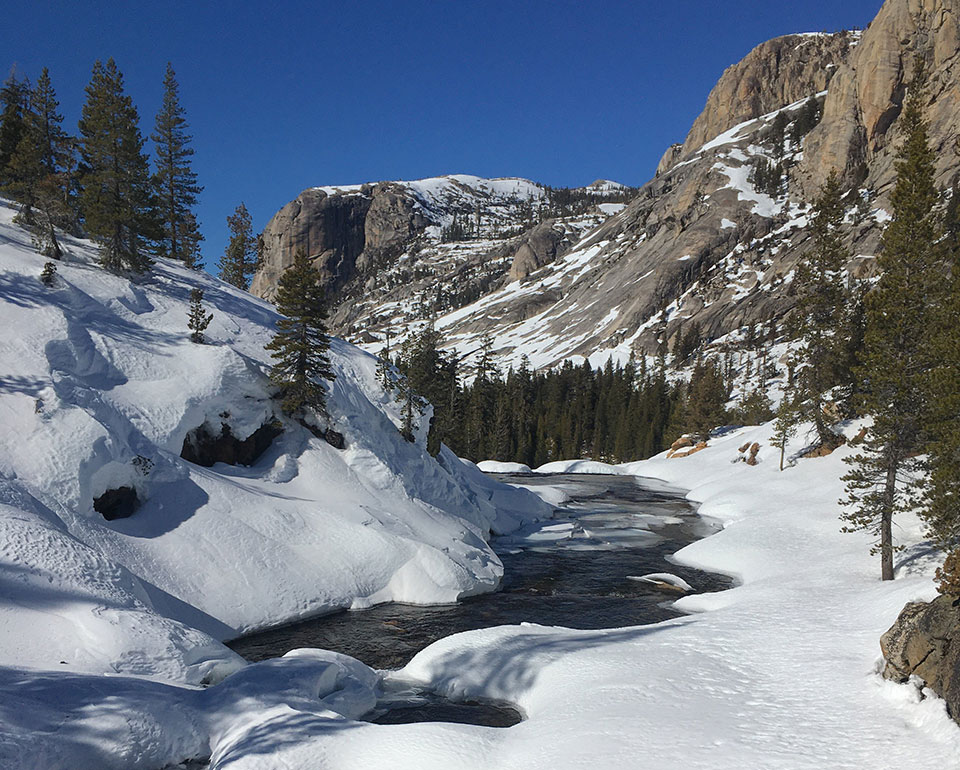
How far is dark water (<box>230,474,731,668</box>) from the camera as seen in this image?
1703cm

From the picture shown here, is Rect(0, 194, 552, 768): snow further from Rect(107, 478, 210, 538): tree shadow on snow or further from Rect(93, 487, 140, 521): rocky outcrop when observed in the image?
Rect(93, 487, 140, 521): rocky outcrop

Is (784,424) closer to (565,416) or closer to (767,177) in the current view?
(565,416)

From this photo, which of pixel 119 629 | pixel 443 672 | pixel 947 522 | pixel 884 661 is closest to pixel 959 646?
pixel 884 661

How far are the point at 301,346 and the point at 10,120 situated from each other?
81.0 feet

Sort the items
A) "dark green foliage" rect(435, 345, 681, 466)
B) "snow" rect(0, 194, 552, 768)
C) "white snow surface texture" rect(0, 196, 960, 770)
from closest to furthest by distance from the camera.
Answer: "white snow surface texture" rect(0, 196, 960, 770) → "snow" rect(0, 194, 552, 768) → "dark green foliage" rect(435, 345, 681, 466)

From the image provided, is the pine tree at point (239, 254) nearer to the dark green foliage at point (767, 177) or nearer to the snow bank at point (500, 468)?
the snow bank at point (500, 468)

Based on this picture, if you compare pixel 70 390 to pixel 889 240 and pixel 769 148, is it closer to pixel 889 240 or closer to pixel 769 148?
pixel 889 240

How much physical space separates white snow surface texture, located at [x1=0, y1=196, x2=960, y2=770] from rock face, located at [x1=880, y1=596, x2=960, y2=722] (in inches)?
14.6

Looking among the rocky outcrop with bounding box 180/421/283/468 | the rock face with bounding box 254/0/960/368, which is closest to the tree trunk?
the rocky outcrop with bounding box 180/421/283/468

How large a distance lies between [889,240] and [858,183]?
461 feet

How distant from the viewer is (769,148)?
17200 cm

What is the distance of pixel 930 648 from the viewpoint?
408 inches

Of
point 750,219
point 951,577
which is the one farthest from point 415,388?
point 750,219

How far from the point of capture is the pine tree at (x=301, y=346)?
84.3ft
